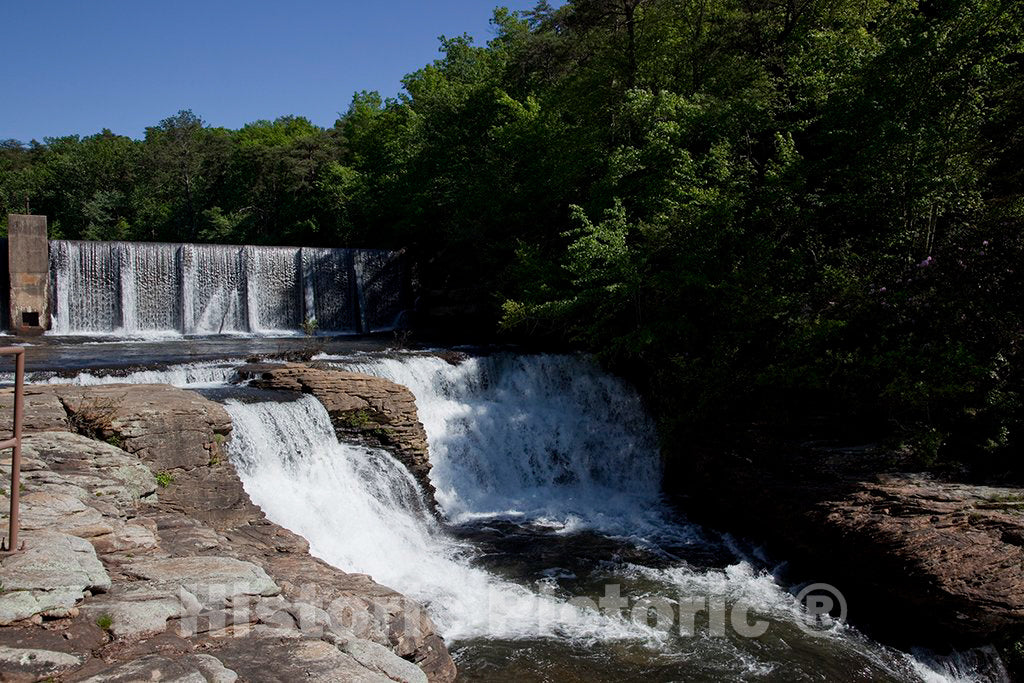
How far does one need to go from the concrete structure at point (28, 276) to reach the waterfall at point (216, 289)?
24 centimetres

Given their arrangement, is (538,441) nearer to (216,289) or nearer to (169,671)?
(169,671)

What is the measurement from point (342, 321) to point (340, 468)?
1113 centimetres

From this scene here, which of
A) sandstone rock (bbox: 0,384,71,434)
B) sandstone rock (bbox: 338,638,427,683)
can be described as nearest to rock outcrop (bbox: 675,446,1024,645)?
sandstone rock (bbox: 338,638,427,683)

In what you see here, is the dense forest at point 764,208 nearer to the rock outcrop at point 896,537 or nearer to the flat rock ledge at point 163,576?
the rock outcrop at point 896,537

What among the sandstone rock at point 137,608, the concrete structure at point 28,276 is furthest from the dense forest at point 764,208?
the concrete structure at point 28,276

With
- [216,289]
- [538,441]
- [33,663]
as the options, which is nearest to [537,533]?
[538,441]

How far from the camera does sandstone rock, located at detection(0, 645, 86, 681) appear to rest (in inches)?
128

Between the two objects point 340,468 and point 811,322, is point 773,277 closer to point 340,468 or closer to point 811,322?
point 811,322

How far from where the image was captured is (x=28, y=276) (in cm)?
1650

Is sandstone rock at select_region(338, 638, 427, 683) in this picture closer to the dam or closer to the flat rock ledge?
the flat rock ledge

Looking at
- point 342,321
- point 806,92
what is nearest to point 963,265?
point 806,92

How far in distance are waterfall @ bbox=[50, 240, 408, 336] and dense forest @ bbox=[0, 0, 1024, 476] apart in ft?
7.97

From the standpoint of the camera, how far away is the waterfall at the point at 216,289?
17.0m

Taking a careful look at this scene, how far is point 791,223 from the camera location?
1160cm
